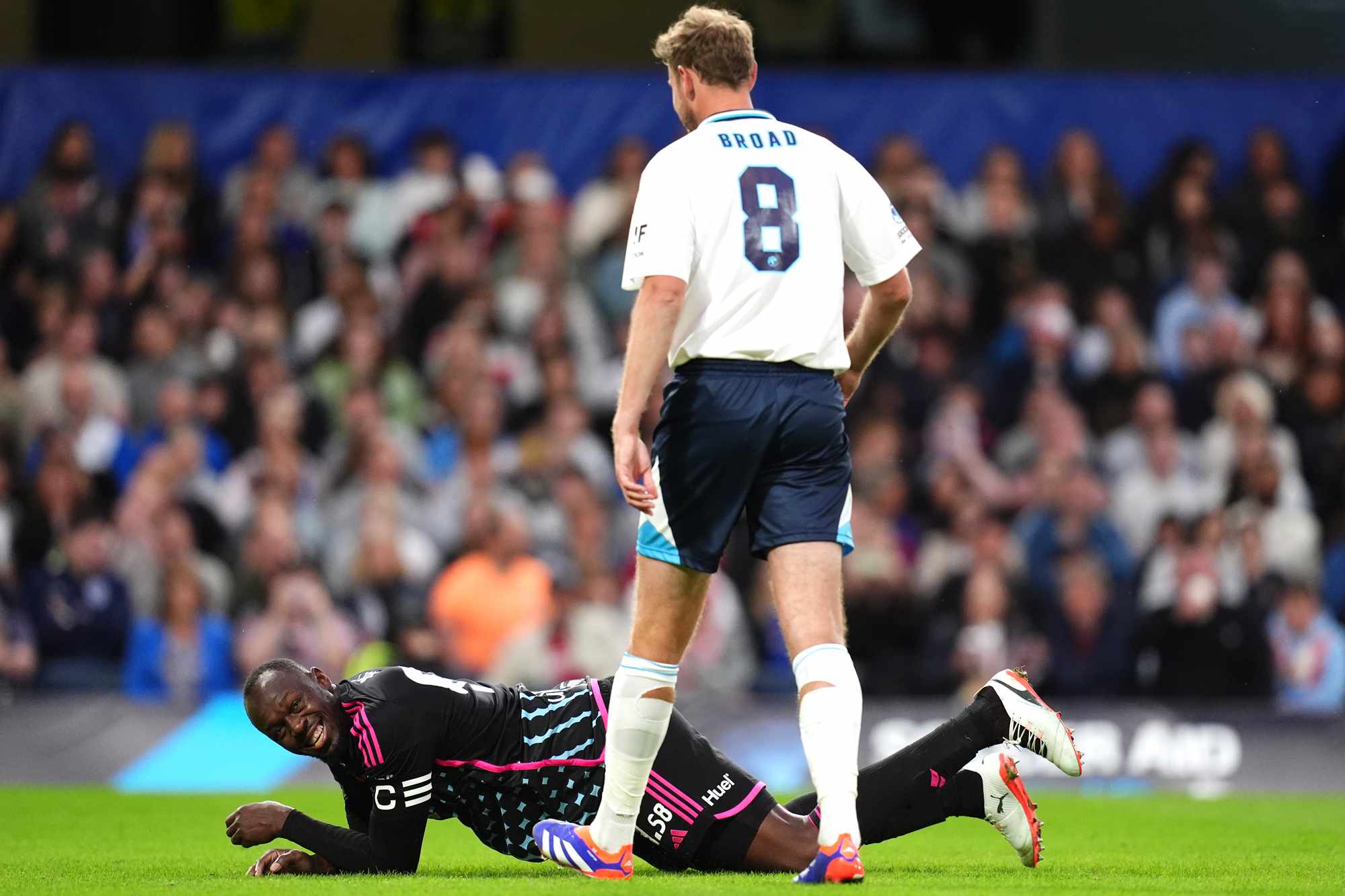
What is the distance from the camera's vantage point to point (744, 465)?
561 cm

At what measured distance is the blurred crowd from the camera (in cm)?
1246

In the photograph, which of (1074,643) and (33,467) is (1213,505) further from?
(33,467)

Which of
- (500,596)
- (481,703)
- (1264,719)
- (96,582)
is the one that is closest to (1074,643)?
(1264,719)

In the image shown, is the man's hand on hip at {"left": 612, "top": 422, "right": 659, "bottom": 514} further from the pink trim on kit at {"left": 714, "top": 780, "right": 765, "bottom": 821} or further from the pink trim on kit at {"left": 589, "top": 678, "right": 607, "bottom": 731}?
the pink trim on kit at {"left": 714, "top": 780, "right": 765, "bottom": 821}

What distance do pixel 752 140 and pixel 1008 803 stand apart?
2.26m

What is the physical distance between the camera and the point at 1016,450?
14.0 metres

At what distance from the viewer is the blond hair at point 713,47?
5754mm

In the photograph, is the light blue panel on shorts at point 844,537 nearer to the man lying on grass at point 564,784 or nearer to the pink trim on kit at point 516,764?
the man lying on grass at point 564,784

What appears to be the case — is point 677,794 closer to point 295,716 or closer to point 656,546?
point 656,546

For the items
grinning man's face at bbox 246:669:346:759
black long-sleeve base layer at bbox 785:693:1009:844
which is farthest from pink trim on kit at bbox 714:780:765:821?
grinning man's face at bbox 246:669:346:759

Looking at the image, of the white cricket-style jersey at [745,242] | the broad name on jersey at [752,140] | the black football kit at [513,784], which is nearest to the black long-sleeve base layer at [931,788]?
the black football kit at [513,784]

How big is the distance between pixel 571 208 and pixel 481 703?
376 inches

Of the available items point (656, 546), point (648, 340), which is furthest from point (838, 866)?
point (648, 340)

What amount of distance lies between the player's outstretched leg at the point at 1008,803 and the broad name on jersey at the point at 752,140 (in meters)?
2.07
